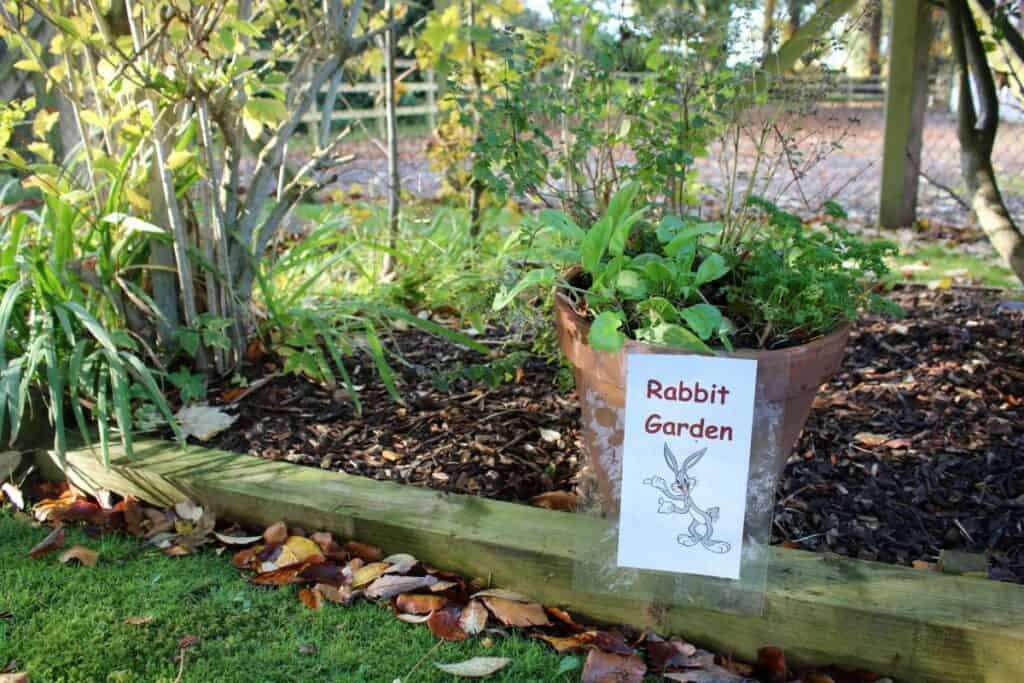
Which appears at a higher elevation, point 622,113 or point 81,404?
point 622,113

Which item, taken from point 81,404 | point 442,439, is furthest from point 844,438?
point 81,404

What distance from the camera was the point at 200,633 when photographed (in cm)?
188

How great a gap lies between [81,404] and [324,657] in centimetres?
125

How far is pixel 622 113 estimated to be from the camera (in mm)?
2895

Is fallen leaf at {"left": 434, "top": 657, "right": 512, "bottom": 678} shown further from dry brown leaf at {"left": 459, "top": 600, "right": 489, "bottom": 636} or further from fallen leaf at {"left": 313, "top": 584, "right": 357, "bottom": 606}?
fallen leaf at {"left": 313, "top": 584, "right": 357, "bottom": 606}

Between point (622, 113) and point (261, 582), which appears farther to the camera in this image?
point (622, 113)

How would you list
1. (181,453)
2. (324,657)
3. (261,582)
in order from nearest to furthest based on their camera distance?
1. (324,657)
2. (261,582)
3. (181,453)

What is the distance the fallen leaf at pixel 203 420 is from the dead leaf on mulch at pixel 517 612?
41.8 inches

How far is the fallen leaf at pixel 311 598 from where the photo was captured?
197cm

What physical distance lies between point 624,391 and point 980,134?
5.95 ft

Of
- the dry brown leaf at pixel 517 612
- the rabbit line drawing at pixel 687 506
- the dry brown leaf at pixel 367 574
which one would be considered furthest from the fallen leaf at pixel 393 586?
the rabbit line drawing at pixel 687 506

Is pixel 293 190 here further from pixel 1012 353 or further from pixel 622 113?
pixel 1012 353

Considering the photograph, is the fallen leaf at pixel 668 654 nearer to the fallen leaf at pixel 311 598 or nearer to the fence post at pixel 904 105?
the fallen leaf at pixel 311 598

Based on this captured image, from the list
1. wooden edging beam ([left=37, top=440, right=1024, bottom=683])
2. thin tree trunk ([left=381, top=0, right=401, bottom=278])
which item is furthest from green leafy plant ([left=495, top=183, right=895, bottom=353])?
thin tree trunk ([left=381, top=0, right=401, bottom=278])
